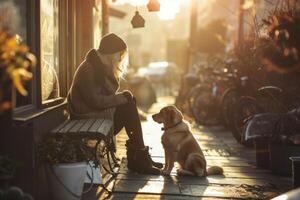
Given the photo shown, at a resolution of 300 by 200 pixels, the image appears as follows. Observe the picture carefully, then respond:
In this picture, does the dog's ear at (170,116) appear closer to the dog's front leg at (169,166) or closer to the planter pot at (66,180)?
the dog's front leg at (169,166)

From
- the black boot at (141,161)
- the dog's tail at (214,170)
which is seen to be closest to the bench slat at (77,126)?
the black boot at (141,161)

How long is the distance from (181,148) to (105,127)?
1283 mm

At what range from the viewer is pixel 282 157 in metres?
6.55

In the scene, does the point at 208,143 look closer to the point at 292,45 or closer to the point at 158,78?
the point at 292,45

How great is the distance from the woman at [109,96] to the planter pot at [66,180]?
150 cm

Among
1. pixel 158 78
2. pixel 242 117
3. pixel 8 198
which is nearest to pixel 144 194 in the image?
Answer: pixel 8 198

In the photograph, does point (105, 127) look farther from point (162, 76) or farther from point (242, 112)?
point (162, 76)

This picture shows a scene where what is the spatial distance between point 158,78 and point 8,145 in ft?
98.3

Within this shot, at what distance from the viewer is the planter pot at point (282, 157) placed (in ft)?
21.1

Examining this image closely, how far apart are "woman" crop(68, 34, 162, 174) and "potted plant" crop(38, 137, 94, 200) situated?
1368 mm

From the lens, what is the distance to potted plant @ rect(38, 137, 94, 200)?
4725mm

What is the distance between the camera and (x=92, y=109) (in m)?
6.32

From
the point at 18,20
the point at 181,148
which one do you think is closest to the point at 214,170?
the point at 181,148

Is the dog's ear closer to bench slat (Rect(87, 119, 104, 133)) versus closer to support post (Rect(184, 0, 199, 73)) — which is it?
bench slat (Rect(87, 119, 104, 133))
